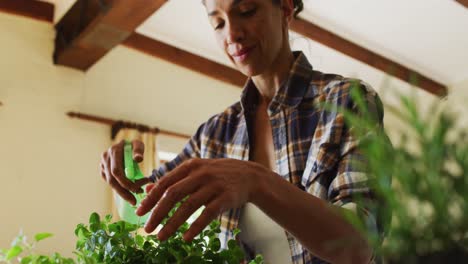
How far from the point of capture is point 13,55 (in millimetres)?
3709

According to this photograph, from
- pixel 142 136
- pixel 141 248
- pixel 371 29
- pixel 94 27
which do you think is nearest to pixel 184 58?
pixel 142 136

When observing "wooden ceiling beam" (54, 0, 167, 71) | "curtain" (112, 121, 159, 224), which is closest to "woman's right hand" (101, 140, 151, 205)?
"wooden ceiling beam" (54, 0, 167, 71)

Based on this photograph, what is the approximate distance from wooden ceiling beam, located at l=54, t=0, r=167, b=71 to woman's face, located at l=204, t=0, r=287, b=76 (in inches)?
82.6

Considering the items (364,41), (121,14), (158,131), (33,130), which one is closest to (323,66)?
(364,41)

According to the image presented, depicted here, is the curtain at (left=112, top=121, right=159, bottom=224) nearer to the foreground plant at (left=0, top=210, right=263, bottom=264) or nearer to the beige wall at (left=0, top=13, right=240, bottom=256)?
the beige wall at (left=0, top=13, right=240, bottom=256)

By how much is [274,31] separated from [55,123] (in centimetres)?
296

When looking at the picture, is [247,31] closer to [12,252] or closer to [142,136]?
[12,252]

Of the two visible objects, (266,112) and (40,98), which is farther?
(40,98)

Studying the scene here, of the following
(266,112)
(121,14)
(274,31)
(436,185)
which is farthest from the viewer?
(121,14)

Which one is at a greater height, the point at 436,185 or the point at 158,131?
the point at 436,185

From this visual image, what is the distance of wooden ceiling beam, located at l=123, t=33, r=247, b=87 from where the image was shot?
4367 mm

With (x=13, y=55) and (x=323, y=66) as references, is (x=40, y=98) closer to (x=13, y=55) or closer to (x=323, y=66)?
(x=13, y=55)

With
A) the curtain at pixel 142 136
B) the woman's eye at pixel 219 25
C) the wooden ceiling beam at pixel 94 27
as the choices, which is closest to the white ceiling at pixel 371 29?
the wooden ceiling beam at pixel 94 27

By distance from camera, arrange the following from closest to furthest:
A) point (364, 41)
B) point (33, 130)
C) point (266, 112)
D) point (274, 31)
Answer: point (274, 31), point (266, 112), point (33, 130), point (364, 41)
